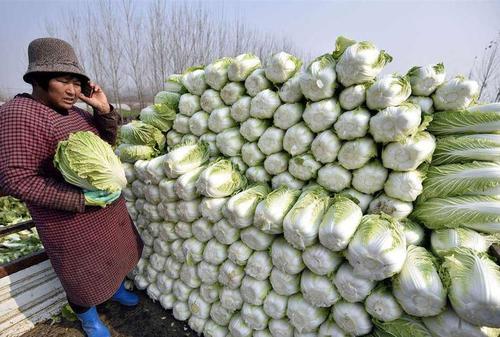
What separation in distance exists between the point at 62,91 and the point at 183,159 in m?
1.15

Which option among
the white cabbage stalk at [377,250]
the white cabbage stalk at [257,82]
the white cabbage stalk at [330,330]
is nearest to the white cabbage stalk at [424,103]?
the white cabbage stalk at [377,250]

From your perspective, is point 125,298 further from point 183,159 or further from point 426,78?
point 426,78

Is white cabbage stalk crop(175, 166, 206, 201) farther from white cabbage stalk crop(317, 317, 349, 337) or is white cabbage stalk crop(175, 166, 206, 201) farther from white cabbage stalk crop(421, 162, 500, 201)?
white cabbage stalk crop(421, 162, 500, 201)

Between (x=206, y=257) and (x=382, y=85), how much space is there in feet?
7.05

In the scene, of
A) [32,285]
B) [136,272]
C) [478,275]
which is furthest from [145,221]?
[478,275]

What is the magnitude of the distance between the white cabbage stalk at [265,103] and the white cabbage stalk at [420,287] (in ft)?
5.17

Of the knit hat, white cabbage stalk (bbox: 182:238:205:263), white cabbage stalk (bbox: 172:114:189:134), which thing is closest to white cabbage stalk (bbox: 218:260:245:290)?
white cabbage stalk (bbox: 182:238:205:263)

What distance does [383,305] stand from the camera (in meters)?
1.95

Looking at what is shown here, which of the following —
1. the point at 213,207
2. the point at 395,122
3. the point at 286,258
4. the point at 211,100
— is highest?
the point at 395,122

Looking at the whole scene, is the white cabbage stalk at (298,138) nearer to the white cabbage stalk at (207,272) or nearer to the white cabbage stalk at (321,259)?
the white cabbage stalk at (321,259)

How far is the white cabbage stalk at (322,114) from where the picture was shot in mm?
2264

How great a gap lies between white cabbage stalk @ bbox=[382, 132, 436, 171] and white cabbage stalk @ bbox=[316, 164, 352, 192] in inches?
12.2

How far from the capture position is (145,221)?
350cm

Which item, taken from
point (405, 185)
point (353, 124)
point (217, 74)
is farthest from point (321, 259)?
point (217, 74)
